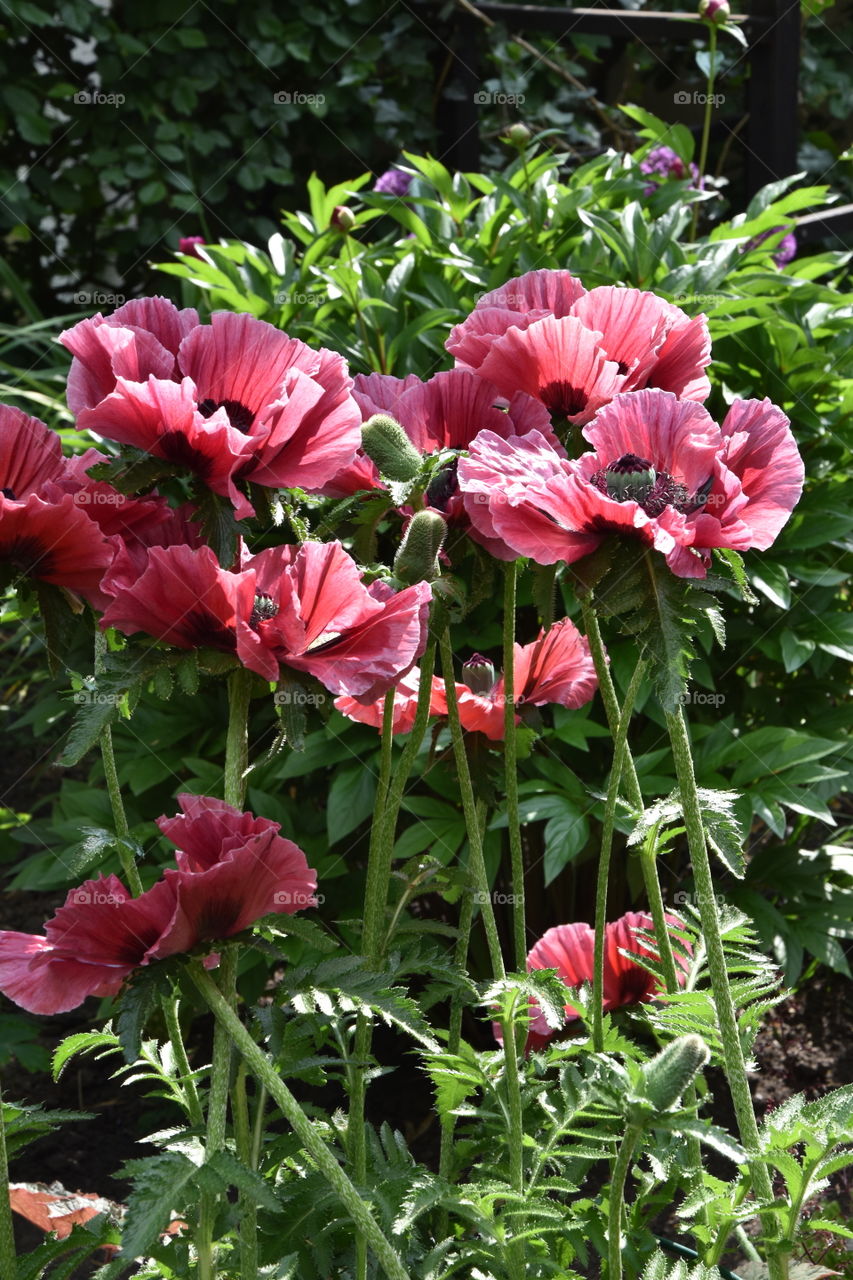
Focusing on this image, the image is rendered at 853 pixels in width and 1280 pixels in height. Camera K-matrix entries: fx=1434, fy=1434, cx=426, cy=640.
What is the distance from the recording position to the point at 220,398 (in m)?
1.02

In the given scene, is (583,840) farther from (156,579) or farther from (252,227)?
(252,227)

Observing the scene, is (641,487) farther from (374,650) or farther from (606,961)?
(606,961)

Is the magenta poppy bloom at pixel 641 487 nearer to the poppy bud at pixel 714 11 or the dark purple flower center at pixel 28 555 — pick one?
the dark purple flower center at pixel 28 555

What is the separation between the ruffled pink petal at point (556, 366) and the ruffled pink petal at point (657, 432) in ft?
0.30

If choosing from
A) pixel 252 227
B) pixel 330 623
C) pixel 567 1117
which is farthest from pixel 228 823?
pixel 252 227

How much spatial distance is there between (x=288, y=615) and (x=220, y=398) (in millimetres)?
206

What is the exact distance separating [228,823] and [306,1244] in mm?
467

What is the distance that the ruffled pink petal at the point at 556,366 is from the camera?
105 centimetres

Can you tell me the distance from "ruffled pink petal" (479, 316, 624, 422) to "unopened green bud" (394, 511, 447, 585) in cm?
16

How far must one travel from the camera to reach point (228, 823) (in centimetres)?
92

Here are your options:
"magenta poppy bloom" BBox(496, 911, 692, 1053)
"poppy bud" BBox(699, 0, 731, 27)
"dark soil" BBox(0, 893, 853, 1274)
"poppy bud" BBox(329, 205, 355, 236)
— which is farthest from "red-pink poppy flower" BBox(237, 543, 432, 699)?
"poppy bud" BBox(699, 0, 731, 27)

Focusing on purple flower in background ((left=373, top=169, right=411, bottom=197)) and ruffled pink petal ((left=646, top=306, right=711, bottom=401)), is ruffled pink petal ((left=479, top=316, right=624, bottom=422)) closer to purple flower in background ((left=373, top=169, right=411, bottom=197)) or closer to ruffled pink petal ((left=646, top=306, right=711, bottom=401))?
ruffled pink petal ((left=646, top=306, right=711, bottom=401))

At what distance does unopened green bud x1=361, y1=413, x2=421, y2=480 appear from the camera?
1.02 meters

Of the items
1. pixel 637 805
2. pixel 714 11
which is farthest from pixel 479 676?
pixel 714 11
